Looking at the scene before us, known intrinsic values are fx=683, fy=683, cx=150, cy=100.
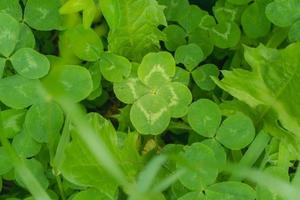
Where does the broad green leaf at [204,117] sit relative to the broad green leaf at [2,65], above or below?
below

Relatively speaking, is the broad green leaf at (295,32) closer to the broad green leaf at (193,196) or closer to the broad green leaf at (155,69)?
the broad green leaf at (155,69)

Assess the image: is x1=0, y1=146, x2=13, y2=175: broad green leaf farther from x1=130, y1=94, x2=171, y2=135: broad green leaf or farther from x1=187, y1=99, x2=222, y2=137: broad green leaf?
x1=187, y1=99, x2=222, y2=137: broad green leaf

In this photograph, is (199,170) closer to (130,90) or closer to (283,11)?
(130,90)

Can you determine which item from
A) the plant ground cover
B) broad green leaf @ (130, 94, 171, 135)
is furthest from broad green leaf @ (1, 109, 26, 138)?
broad green leaf @ (130, 94, 171, 135)

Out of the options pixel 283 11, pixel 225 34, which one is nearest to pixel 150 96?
pixel 225 34

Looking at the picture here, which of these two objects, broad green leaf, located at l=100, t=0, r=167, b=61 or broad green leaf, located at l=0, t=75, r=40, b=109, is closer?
broad green leaf, located at l=0, t=75, r=40, b=109

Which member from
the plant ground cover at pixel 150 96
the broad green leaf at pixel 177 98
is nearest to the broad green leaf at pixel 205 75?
the plant ground cover at pixel 150 96

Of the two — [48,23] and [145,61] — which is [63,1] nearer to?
[48,23]

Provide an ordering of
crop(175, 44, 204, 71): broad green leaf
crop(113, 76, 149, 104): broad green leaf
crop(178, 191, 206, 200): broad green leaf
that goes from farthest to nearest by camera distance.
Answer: crop(175, 44, 204, 71): broad green leaf → crop(113, 76, 149, 104): broad green leaf → crop(178, 191, 206, 200): broad green leaf
